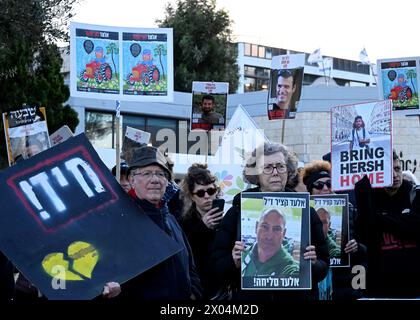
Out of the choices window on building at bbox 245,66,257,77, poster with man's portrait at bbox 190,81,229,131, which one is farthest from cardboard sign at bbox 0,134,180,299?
window on building at bbox 245,66,257,77

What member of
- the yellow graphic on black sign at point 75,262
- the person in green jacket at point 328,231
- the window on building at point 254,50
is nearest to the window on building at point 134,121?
the person in green jacket at point 328,231

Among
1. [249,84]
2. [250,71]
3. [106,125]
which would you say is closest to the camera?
[106,125]

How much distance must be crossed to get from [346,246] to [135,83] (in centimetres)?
408

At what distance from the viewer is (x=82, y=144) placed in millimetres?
4211

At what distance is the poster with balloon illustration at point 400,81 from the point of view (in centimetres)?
1028

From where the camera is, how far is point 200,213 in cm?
570

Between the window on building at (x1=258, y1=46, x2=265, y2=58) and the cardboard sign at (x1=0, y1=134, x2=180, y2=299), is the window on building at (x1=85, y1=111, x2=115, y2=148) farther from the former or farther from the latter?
the window on building at (x1=258, y1=46, x2=265, y2=58)

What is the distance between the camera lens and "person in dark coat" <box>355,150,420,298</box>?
6195 millimetres

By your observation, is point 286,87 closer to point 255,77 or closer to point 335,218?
point 335,218

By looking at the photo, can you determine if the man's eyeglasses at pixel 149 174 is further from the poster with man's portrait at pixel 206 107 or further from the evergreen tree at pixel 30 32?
the evergreen tree at pixel 30 32

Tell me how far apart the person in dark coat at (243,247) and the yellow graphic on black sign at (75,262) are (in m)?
0.97

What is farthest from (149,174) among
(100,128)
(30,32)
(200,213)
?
(100,128)

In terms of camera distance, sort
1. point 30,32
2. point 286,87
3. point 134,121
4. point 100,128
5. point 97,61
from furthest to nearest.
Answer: point 134,121 → point 100,128 → point 30,32 → point 286,87 → point 97,61

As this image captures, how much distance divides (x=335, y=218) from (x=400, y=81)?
4833 mm
